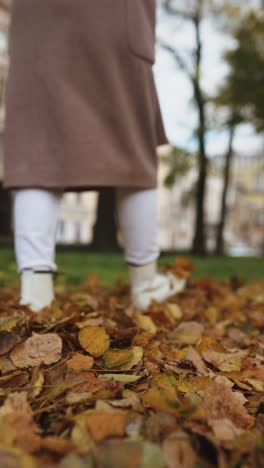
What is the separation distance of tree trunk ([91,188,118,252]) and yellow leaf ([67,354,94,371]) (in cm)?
891

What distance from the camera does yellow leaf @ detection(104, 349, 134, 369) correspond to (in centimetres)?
139

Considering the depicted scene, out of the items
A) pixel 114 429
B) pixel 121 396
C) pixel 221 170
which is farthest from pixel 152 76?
pixel 221 170

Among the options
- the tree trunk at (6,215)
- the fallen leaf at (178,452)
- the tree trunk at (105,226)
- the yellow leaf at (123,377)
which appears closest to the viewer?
the fallen leaf at (178,452)

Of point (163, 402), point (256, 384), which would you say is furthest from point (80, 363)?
point (256, 384)

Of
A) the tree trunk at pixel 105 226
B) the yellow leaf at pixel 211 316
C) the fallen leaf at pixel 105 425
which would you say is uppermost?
the fallen leaf at pixel 105 425

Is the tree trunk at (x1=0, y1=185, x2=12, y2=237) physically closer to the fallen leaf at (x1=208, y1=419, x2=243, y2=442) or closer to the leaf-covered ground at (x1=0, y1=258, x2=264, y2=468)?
the leaf-covered ground at (x1=0, y1=258, x2=264, y2=468)

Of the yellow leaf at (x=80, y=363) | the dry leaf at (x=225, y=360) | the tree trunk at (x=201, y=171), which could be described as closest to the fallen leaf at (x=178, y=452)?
the yellow leaf at (x=80, y=363)

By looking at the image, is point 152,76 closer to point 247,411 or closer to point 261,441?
point 247,411

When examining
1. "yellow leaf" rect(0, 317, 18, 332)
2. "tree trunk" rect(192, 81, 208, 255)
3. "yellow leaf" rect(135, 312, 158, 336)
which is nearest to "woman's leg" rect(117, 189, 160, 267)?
"yellow leaf" rect(135, 312, 158, 336)

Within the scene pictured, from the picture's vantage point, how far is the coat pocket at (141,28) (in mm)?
2174

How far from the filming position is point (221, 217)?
52.2ft

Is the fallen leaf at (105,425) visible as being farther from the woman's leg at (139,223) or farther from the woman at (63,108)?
the woman's leg at (139,223)

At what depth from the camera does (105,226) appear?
417 inches

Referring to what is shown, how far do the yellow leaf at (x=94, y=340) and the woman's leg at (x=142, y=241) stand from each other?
36.2 inches
